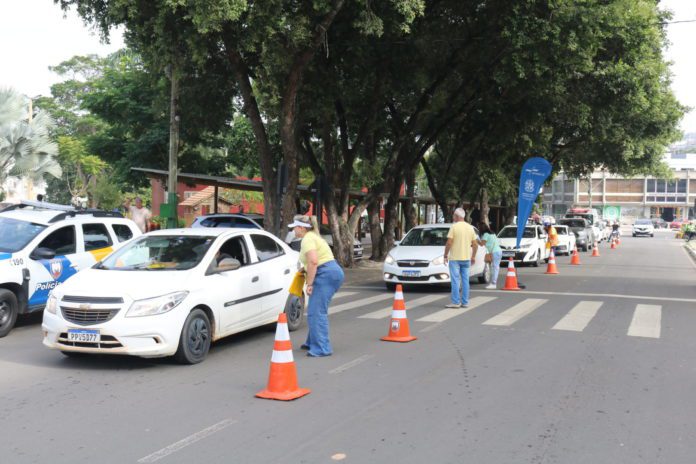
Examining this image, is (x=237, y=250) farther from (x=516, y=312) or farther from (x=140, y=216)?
(x=140, y=216)

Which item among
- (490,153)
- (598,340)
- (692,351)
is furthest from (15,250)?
(490,153)

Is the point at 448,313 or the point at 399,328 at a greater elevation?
the point at 399,328

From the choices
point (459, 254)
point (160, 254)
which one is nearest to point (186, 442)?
point (160, 254)

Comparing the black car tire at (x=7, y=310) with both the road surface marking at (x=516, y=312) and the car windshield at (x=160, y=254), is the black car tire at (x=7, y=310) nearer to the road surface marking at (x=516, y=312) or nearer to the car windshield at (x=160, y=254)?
the car windshield at (x=160, y=254)

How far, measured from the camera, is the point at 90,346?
7586mm

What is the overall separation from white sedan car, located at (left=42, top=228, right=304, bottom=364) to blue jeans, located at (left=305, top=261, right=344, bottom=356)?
3.49 ft

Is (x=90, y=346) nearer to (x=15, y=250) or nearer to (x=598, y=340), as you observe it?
(x=15, y=250)

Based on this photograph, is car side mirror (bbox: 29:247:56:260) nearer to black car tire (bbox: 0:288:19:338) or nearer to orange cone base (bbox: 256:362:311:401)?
black car tire (bbox: 0:288:19:338)

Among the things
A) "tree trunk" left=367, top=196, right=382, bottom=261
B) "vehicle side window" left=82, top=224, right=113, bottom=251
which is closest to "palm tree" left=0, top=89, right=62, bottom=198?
"tree trunk" left=367, top=196, right=382, bottom=261

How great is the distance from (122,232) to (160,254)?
3733 millimetres

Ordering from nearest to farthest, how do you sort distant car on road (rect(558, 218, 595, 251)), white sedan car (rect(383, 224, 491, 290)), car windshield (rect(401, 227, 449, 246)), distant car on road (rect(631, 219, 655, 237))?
1. white sedan car (rect(383, 224, 491, 290))
2. car windshield (rect(401, 227, 449, 246))
3. distant car on road (rect(558, 218, 595, 251))
4. distant car on road (rect(631, 219, 655, 237))

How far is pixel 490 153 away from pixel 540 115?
5290 millimetres

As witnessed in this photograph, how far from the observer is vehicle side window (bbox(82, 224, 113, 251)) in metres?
11.6

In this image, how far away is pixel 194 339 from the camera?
26.5ft
